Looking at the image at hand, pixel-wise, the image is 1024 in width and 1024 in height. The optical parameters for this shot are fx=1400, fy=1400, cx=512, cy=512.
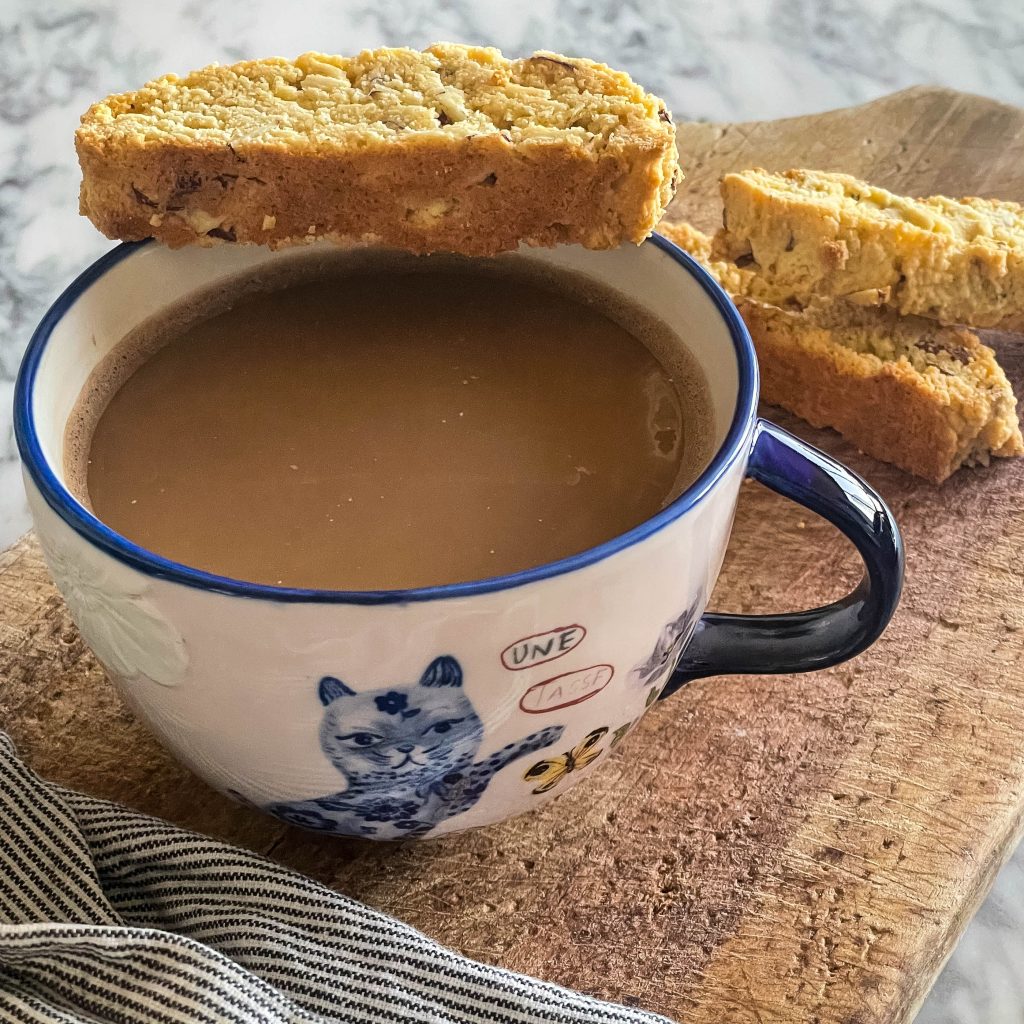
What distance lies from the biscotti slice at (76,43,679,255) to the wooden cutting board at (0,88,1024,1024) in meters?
0.37

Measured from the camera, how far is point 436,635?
79 centimetres

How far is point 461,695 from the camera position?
2.71 ft

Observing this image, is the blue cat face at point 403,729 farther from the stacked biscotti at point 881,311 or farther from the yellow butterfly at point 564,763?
the stacked biscotti at point 881,311

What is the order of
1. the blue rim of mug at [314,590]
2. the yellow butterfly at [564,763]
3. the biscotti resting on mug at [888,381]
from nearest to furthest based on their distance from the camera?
1. the blue rim of mug at [314,590]
2. the yellow butterfly at [564,763]
3. the biscotti resting on mug at [888,381]

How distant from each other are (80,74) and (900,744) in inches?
75.0

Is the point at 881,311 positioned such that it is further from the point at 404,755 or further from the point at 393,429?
the point at 404,755

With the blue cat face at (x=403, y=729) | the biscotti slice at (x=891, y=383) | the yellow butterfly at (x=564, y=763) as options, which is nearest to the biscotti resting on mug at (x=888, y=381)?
the biscotti slice at (x=891, y=383)

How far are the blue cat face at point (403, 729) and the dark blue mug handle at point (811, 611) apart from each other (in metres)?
0.22

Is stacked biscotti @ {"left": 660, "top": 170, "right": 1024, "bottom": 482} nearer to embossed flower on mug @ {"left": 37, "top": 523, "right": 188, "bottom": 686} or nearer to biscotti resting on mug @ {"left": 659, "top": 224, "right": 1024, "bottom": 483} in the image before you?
biscotti resting on mug @ {"left": 659, "top": 224, "right": 1024, "bottom": 483}

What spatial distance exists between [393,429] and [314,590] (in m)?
0.29

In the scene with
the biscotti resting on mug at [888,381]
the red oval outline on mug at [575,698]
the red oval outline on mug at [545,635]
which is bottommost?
the biscotti resting on mug at [888,381]

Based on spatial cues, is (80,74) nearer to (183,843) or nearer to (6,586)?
(6,586)

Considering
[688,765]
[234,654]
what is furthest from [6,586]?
[688,765]

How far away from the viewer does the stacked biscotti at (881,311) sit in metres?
1.35
